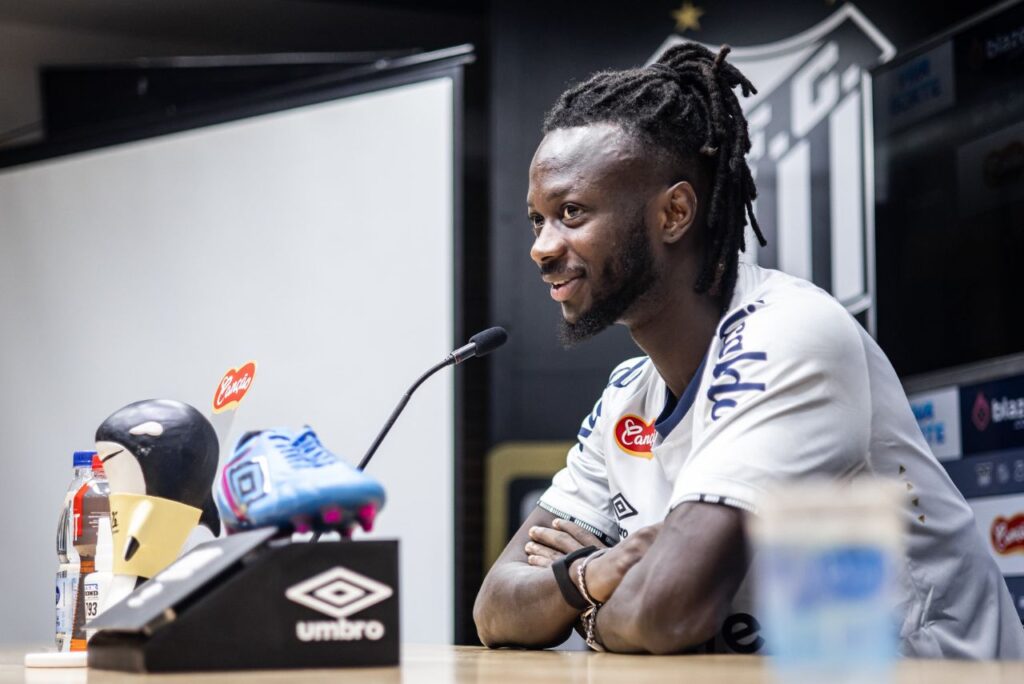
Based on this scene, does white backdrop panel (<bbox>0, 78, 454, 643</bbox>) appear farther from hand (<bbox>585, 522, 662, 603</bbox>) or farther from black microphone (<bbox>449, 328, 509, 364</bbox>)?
hand (<bbox>585, 522, 662, 603</bbox>)

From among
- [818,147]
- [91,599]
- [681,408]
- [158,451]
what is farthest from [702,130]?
[818,147]

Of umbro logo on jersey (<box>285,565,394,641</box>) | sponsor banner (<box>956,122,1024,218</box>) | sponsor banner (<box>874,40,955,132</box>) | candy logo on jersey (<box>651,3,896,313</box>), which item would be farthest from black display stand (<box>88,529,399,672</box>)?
candy logo on jersey (<box>651,3,896,313</box>)

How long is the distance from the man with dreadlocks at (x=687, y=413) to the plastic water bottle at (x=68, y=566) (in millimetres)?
480

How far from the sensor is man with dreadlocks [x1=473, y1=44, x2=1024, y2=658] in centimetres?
128

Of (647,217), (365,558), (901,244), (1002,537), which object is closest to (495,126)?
(901,244)

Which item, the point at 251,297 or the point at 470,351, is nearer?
the point at 470,351

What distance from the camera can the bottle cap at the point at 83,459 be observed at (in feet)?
4.65

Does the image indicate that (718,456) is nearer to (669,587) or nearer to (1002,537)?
(669,587)

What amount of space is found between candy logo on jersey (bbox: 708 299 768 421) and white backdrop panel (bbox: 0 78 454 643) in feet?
6.01

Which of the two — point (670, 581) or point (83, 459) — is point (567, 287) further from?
point (83, 459)

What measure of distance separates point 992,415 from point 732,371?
49.6 inches

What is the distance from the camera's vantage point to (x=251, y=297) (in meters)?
3.44

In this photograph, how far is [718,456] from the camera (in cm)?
129

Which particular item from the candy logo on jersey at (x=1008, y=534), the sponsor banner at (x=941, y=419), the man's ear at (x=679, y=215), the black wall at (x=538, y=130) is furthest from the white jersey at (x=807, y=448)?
the black wall at (x=538, y=130)
